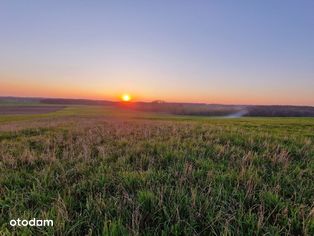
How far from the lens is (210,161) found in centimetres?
561

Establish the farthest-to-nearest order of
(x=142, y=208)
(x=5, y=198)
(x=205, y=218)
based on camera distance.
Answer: (x=5, y=198) → (x=142, y=208) → (x=205, y=218)

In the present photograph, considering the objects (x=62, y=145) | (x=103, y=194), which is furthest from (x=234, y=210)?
(x=62, y=145)

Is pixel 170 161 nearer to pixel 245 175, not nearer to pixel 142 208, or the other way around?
pixel 245 175

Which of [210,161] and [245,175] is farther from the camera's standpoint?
[210,161]

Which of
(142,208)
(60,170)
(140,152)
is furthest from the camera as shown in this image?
(140,152)

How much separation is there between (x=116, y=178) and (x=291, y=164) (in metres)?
4.31

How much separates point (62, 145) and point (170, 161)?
423cm

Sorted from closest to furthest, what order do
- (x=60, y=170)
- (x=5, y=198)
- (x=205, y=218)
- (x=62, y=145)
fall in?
1. (x=205, y=218)
2. (x=5, y=198)
3. (x=60, y=170)
4. (x=62, y=145)

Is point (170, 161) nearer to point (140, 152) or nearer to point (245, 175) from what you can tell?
point (140, 152)

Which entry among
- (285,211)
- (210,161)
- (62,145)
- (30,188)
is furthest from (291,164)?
(62,145)

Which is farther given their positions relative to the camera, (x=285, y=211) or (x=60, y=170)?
(x=60, y=170)

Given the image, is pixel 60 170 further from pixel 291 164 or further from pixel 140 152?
pixel 291 164

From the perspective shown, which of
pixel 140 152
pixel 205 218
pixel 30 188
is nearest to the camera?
pixel 205 218

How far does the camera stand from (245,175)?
4.50m
